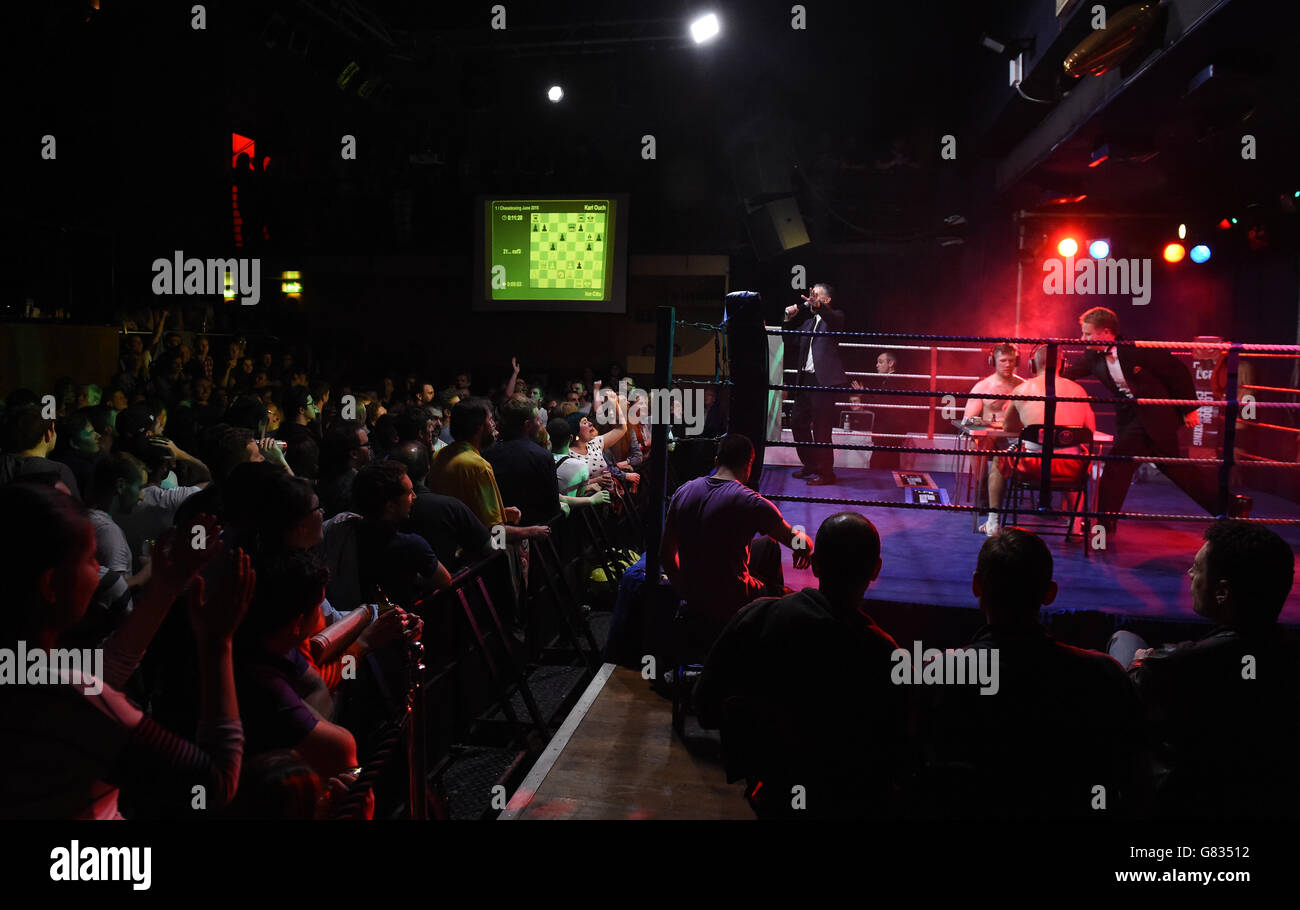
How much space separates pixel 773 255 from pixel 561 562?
667cm

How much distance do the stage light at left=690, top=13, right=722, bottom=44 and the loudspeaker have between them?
2116 millimetres

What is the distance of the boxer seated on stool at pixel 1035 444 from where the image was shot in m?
4.80

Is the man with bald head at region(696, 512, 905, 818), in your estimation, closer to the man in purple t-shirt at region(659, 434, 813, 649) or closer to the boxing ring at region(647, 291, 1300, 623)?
the man in purple t-shirt at region(659, 434, 813, 649)

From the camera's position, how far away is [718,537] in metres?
3.40

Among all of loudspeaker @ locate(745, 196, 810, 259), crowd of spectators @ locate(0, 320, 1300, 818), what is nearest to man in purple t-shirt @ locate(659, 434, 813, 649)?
crowd of spectators @ locate(0, 320, 1300, 818)

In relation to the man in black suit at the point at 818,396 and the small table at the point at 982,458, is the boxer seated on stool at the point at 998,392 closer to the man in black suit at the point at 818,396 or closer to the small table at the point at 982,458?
the small table at the point at 982,458

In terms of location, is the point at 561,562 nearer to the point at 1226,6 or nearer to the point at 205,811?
the point at 205,811

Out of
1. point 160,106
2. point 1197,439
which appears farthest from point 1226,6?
point 160,106

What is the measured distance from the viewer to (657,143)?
43.0ft

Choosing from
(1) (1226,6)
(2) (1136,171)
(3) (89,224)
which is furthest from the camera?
(3) (89,224)

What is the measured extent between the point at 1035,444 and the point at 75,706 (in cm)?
510

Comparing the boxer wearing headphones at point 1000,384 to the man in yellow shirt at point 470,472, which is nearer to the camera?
the man in yellow shirt at point 470,472

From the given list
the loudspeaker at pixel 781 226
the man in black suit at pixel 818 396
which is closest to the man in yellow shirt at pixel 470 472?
the man in black suit at pixel 818 396

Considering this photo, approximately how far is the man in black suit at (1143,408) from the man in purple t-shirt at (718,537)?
2.28 meters
